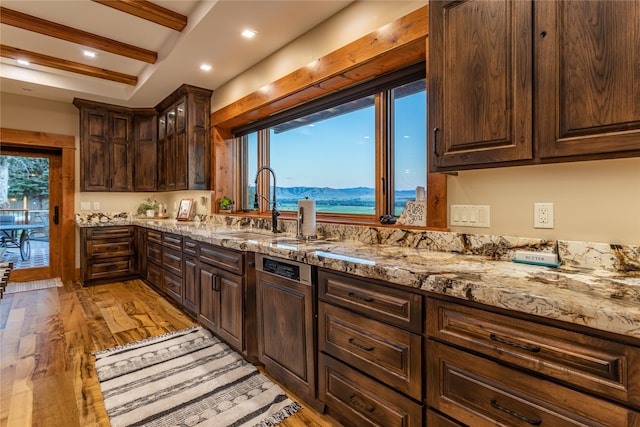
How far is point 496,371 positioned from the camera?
1070 mm

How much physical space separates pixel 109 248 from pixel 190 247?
236 centimetres

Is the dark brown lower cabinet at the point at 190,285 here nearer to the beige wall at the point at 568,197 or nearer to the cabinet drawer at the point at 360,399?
the cabinet drawer at the point at 360,399

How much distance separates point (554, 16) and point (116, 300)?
4.63 m

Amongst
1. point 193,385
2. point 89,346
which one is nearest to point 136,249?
point 89,346

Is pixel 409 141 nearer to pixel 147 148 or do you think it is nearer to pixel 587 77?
pixel 587 77

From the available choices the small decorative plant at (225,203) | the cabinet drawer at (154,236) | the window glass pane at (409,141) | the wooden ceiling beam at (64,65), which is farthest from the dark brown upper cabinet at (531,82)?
the wooden ceiling beam at (64,65)

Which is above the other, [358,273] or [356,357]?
[358,273]

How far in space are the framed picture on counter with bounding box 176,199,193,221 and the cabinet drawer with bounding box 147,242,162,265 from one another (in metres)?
0.60

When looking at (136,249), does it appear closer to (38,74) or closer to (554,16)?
(38,74)

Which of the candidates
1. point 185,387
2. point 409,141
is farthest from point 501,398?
point 185,387

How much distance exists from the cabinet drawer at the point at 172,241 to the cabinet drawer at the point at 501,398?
281 centimetres

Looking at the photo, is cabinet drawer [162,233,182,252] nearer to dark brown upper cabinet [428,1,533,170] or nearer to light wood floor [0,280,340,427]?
light wood floor [0,280,340,427]

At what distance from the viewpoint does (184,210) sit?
4.72m

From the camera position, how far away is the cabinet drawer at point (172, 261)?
334cm
